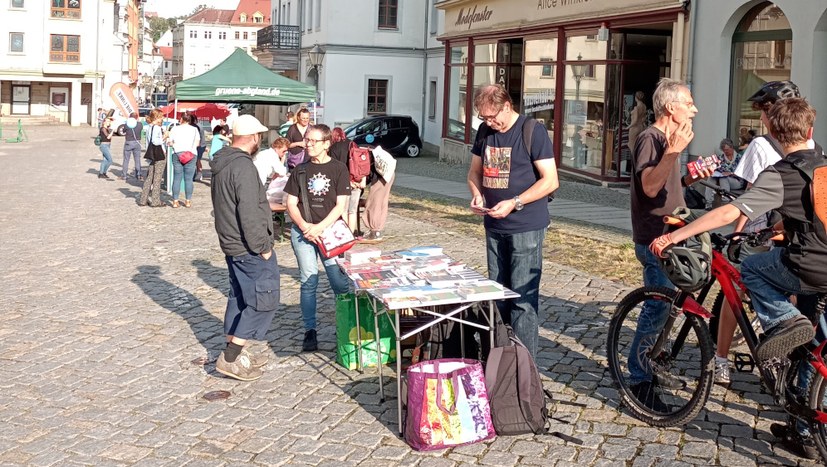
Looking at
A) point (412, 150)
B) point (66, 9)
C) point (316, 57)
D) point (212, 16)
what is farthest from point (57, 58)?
point (212, 16)

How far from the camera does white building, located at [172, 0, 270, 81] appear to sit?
432 feet

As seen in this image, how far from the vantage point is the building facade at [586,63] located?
19750 millimetres

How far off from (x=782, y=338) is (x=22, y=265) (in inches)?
343

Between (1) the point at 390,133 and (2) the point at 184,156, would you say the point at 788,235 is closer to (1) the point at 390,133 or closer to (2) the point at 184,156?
(2) the point at 184,156

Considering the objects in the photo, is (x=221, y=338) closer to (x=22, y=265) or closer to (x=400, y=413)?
(x=400, y=413)

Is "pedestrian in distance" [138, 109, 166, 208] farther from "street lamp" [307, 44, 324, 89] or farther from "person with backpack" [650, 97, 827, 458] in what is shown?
"street lamp" [307, 44, 324, 89]

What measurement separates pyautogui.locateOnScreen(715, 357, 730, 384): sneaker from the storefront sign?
1270 cm

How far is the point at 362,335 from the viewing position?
6.88m

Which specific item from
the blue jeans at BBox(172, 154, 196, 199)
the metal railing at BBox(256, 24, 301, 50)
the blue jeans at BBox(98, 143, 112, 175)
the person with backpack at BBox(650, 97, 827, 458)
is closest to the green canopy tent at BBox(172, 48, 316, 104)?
the blue jeans at BBox(172, 154, 196, 199)

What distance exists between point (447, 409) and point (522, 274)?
1236 millimetres

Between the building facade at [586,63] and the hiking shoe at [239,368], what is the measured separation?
13466mm

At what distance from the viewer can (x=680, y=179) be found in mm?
5805

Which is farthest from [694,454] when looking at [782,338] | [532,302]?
[532,302]

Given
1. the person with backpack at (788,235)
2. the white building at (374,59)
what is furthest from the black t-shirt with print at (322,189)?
the white building at (374,59)
